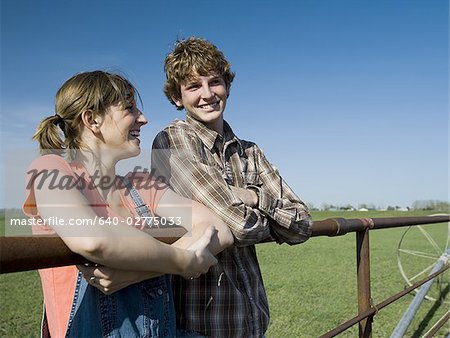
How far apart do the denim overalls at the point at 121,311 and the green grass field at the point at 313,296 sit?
12.8 ft

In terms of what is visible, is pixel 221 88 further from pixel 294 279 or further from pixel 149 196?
pixel 294 279

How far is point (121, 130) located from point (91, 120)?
0.20ft

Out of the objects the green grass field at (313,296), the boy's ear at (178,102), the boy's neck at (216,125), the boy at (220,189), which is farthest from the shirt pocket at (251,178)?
the green grass field at (313,296)

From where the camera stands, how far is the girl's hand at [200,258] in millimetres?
832

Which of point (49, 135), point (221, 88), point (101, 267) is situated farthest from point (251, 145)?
point (101, 267)

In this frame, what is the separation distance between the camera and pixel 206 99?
1256 millimetres

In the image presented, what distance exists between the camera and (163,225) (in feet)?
3.03

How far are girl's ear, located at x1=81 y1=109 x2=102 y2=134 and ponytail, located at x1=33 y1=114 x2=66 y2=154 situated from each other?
0.05m

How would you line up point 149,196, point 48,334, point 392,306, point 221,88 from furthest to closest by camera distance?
point 392,306 < point 221,88 < point 149,196 < point 48,334

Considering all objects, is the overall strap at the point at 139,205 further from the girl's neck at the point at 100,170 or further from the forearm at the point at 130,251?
the forearm at the point at 130,251

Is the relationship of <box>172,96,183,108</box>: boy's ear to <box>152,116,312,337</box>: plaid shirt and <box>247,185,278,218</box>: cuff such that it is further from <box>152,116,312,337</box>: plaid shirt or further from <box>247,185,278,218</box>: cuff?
<box>247,185,278,218</box>: cuff

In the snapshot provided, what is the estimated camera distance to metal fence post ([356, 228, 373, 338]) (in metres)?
1.75

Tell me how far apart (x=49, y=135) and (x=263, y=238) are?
499 millimetres

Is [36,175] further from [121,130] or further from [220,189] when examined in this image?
[220,189]
